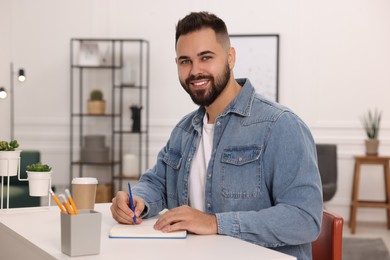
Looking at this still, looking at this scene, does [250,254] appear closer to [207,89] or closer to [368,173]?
[207,89]


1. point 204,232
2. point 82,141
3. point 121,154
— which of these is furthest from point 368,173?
point 204,232

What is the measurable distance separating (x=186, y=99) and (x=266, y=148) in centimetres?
483

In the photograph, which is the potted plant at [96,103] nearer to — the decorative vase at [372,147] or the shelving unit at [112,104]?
the shelving unit at [112,104]

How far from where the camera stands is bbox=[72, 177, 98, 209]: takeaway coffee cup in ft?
7.50

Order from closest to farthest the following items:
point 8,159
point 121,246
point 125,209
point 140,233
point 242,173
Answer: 1. point 121,246
2. point 140,233
3. point 125,209
4. point 242,173
5. point 8,159

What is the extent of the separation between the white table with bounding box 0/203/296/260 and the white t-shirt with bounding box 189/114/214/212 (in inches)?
12.7

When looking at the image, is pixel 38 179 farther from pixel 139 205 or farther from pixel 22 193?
pixel 22 193

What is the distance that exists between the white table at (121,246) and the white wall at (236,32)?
480 cm

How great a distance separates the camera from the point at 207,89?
89.0 inches

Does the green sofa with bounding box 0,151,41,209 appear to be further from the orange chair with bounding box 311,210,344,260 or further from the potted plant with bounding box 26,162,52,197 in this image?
the orange chair with bounding box 311,210,344,260

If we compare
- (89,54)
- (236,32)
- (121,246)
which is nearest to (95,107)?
(89,54)

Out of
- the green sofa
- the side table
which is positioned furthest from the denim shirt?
the side table

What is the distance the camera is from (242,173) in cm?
213

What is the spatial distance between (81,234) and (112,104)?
5375 mm
